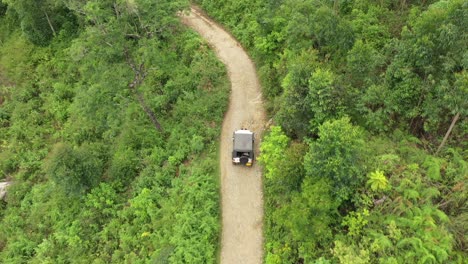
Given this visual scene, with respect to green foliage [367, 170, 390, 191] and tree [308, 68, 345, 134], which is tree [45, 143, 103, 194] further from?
green foliage [367, 170, 390, 191]

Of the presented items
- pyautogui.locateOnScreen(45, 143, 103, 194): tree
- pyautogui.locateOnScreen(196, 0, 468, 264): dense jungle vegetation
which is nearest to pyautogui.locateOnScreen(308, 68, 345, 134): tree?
pyautogui.locateOnScreen(196, 0, 468, 264): dense jungle vegetation

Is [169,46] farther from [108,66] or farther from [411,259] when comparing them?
[411,259]

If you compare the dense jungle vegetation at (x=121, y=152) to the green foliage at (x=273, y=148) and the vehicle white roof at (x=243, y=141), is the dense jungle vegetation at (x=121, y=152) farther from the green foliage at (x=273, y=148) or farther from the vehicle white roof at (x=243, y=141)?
the green foliage at (x=273, y=148)

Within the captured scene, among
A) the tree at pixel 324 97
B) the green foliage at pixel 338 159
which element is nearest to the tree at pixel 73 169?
the tree at pixel 324 97

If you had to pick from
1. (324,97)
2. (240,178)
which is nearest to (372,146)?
(324,97)

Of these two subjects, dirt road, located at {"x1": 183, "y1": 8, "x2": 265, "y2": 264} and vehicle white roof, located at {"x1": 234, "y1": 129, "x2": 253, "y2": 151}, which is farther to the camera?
vehicle white roof, located at {"x1": 234, "y1": 129, "x2": 253, "y2": 151}

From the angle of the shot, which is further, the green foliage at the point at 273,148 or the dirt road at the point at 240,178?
the green foliage at the point at 273,148
